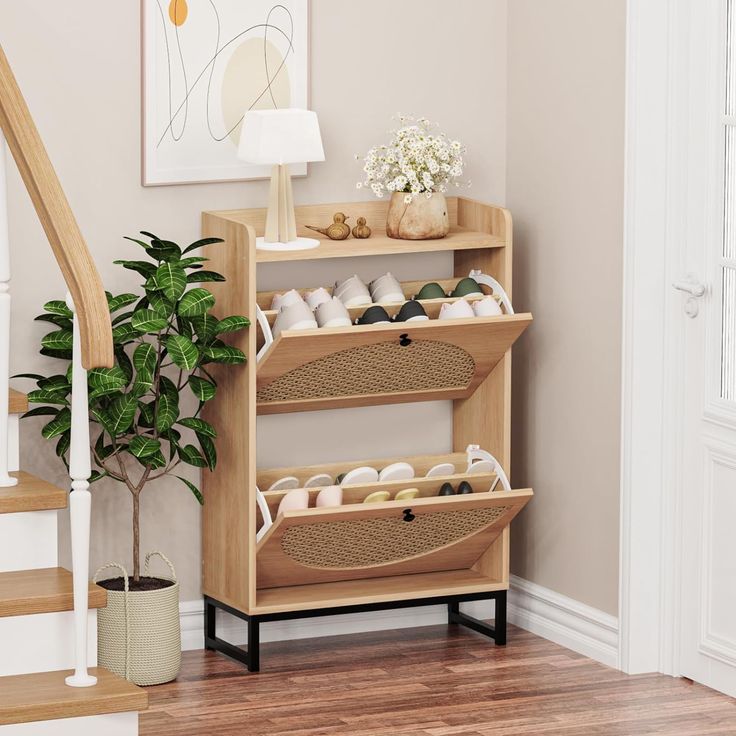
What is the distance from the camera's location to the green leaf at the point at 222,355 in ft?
13.3

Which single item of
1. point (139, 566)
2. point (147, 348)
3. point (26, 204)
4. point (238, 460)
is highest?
point (26, 204)

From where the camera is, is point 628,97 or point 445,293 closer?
point 628,97

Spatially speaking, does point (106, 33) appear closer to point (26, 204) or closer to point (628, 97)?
point (26, 204)

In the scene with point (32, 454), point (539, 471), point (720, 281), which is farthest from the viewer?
point (539, 471)

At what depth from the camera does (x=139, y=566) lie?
429cm

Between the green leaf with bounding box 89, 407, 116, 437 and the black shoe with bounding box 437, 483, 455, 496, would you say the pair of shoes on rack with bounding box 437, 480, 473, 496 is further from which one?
the green leaf with bounding box 89, 407, 116, 437

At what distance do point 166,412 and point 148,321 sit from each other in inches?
10.3

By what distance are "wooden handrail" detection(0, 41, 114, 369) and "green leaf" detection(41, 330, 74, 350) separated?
871 millimetres

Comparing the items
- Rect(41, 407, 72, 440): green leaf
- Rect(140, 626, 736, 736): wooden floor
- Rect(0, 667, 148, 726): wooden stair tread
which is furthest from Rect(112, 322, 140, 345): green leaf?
Rect(0, 667, 148, 726): wooden stair tread

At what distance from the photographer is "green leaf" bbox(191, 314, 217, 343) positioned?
13.4ft

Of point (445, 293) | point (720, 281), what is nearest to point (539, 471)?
point (445, 293)

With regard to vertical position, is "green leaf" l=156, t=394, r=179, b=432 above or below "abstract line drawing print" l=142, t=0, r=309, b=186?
below

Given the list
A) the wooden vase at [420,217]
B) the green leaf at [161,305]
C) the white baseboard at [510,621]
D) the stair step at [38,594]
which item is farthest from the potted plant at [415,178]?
the stair step at [38,594]

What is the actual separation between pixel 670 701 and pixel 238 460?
132 centimetres
